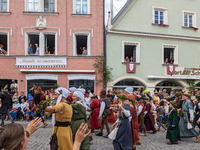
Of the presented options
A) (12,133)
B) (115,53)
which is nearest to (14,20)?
(115,53)

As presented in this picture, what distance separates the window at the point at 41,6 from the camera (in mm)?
17984

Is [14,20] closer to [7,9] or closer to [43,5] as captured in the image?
[7,9]

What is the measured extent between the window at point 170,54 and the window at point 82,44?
22.0 feet

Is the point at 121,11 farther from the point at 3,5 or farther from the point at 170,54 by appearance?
the point at 3,5

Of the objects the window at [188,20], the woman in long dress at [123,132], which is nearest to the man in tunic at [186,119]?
the woman in long dress at [123,132]

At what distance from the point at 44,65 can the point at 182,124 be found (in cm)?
1161

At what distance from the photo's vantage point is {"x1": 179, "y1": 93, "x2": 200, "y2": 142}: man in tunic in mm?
8977

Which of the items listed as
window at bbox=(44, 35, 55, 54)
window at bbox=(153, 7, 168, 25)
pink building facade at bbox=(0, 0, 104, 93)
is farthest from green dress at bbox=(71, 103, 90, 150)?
window at bbox=(153, 7, 168, 25)

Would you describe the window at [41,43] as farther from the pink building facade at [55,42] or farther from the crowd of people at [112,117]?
the crowd of people at [112,117]

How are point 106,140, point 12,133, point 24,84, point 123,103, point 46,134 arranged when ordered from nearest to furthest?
point 12,133 → point 123,103 → point 106,140 → point 46,134 → point 24,84

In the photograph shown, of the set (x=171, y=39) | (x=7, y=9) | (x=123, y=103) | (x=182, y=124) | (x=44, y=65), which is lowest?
(x=182, y=124)

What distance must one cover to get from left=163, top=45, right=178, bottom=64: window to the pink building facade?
6.03 metres

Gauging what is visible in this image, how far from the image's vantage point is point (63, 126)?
5027mm

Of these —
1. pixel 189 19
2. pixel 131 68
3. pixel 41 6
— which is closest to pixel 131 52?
pixel 131 68
